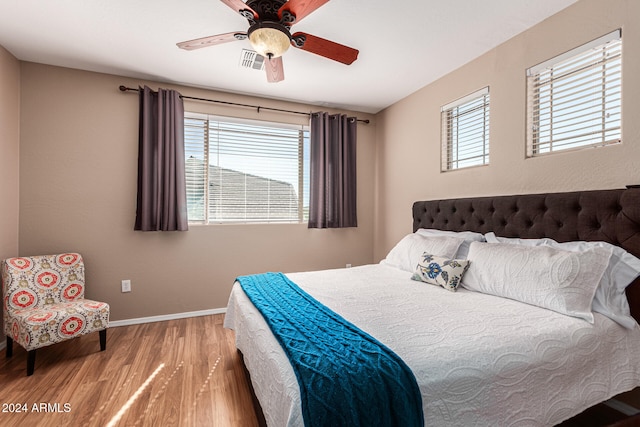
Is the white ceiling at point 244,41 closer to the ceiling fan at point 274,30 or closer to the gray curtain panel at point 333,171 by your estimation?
the ceiling fan at point 274,30

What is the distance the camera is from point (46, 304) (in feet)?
8.30

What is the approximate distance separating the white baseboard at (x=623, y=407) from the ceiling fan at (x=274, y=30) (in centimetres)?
266

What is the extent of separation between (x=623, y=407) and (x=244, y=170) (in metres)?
3.59

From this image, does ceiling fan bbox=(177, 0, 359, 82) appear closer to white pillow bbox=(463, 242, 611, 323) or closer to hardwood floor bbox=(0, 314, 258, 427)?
white pillow bbox=(463, 242, 611, 323)

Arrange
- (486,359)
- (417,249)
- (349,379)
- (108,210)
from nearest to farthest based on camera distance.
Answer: (349,379), (486,359), (417,249), (108,210)

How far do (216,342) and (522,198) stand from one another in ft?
8.94

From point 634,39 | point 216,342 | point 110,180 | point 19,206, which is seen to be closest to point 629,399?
point 634,39

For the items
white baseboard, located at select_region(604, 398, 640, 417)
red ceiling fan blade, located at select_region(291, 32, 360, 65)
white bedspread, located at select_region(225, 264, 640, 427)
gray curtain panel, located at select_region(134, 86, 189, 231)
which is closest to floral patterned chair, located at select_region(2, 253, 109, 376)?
gray curtain panel, located at select_region(134, 86, 189, 231)

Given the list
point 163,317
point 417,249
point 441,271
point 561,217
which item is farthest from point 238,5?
point 163,317

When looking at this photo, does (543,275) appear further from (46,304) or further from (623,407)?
(46,304)

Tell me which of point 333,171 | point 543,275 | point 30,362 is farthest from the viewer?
point 333,171

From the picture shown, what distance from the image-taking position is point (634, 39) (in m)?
1.73

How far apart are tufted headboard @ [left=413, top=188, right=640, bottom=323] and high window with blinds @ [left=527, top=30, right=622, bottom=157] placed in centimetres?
38

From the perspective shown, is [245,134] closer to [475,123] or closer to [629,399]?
[475,123]
